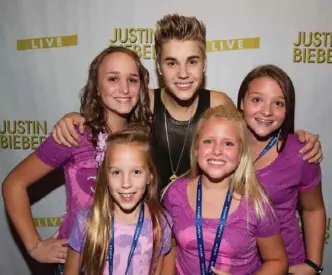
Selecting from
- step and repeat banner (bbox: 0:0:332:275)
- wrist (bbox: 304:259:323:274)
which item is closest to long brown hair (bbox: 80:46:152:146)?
step and repeat banner (bbox: 0:0:332:275)

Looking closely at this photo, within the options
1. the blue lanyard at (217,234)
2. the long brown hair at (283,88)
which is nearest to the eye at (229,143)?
the blue lanyard at (217,234)

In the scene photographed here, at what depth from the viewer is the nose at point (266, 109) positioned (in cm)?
179

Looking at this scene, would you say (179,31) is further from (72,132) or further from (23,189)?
(23,189)

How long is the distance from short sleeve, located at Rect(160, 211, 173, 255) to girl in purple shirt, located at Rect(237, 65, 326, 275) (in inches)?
17.4

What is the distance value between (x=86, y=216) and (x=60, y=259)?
0.32 meters

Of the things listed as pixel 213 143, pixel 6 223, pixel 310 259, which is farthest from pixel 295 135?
pixel 6 223

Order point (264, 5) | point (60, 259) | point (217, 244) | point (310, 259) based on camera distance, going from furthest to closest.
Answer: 1. point (264, 5)
2. point (310, 259)
3. point (60, 259)
4. point (217, 244)

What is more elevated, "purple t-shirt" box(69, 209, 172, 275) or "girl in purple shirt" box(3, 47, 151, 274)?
"girl in purple shirt" box(3, 47, 151, 274)

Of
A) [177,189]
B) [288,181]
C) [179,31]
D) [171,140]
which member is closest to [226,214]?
[177,189]

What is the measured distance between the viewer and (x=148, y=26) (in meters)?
2.53

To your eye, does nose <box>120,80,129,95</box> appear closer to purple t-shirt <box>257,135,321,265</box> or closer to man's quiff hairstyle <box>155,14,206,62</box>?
man's quiff hairstyle <box>155,14,206,62</box>

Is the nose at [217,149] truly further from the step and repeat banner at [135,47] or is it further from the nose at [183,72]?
the step and repeat banner at [135,47]

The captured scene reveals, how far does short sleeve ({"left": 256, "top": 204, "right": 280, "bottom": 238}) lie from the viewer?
162cm

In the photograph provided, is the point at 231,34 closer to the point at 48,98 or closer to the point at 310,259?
the point at 48,98
